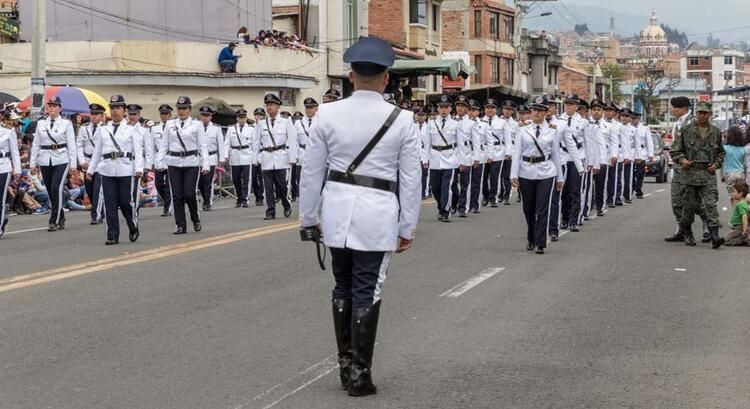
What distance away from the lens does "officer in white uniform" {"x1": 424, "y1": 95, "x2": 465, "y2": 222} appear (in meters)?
20.2

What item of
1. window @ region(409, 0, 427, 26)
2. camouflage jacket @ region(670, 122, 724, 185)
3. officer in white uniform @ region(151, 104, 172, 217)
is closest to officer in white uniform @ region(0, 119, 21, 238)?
officer in white uniform @ region(151, 104, 172, 217)

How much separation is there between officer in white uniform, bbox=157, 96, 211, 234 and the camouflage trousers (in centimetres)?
689

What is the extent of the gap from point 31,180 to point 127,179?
8554 millimetres

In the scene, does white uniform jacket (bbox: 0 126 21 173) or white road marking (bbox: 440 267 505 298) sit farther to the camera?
white uniform jacket (bbox: 0 126 21 173)

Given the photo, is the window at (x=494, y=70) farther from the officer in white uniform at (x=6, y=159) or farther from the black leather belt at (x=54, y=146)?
the officer in white uniform at (x=6, y=159)

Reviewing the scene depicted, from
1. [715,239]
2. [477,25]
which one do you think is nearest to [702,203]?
[715,239]

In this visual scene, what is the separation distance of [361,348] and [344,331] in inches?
7.9

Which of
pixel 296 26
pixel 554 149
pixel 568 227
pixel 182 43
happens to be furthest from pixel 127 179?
pixel 296 26

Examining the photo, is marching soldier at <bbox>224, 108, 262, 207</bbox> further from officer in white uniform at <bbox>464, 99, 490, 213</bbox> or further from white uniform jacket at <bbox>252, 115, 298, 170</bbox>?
officer in white uniform at <bbox>464, 99, 490, 213</bbox>

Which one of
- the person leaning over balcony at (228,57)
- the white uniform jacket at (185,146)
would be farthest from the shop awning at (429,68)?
the white uniform jacket at (185,146)

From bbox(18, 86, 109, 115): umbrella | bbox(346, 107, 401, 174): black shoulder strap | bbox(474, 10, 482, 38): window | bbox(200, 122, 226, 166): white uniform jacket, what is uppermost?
bbox(474, 10, 482, 38): window

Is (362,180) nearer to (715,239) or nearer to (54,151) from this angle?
(715,239)

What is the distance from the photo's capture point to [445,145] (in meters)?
20.5

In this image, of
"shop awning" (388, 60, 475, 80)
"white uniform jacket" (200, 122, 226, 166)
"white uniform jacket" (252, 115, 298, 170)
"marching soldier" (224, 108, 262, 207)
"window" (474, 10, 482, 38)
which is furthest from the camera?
"window" (474, 10, 482, 38)
